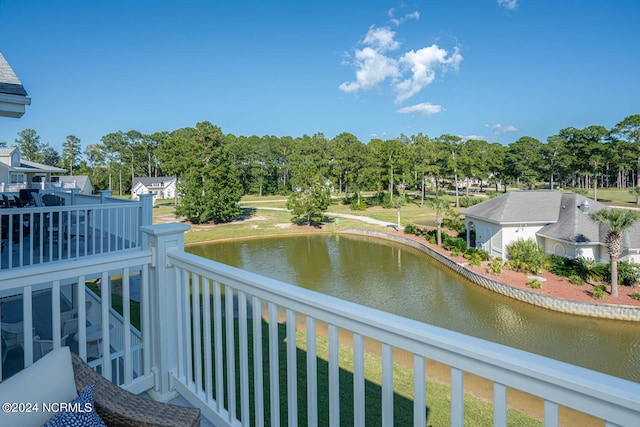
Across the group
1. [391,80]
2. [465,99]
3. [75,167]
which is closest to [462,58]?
[465,99]

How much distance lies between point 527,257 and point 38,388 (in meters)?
15.3

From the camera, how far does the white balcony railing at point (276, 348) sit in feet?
2.52

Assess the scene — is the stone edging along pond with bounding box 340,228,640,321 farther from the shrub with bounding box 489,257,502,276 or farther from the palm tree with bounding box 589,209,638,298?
the palm tree with bounding box 589,209,638,298

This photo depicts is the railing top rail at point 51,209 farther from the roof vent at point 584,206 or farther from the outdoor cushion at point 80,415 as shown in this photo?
the roof vent at point 584,206

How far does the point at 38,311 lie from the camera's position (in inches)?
217

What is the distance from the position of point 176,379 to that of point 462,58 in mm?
40642

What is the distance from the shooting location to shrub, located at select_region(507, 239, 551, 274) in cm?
1318

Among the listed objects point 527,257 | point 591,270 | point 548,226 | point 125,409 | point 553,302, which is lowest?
point 553,302

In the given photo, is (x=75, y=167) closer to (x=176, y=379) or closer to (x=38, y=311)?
(x=38, y=311)

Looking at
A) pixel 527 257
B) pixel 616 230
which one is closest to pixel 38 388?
pixel 616 230

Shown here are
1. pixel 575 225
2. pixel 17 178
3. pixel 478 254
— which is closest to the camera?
pixel 575 225

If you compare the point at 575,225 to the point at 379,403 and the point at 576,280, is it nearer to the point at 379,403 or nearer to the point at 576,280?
the point at 576,280

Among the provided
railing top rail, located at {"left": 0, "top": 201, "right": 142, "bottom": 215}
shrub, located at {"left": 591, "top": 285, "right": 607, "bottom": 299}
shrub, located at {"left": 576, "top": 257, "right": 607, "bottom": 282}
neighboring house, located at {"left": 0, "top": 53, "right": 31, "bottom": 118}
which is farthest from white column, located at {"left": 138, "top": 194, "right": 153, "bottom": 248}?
shrub, located at {"left": 576, "top": 257, "right": 607, "bottom": 282}

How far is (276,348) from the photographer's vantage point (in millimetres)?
1531
